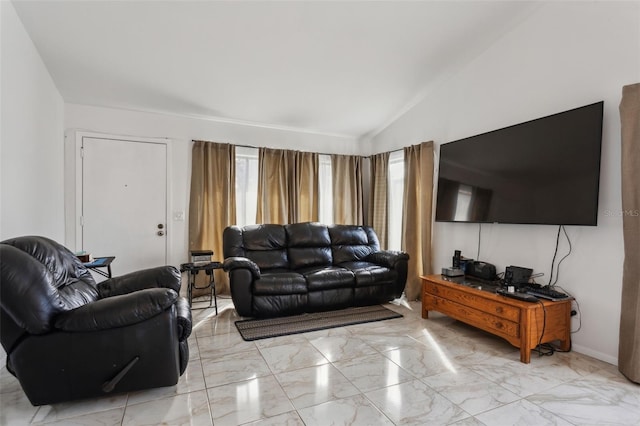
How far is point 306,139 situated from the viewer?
5055 millimetres

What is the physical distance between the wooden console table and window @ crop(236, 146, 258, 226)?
2818 mm

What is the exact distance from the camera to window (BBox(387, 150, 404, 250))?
4.70 meters

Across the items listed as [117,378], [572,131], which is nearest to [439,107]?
[572,131]

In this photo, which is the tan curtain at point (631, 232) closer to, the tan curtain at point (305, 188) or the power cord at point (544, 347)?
the power cord at point (544, 347)

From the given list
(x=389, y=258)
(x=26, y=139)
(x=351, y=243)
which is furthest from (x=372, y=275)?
(x=26, y=139)

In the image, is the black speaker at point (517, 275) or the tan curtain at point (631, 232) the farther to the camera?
the black speaker at point (517, 275)

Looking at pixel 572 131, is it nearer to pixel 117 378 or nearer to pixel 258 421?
pixel 258 421

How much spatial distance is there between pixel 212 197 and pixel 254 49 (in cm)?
200

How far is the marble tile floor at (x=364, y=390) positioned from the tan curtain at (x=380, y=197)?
7.27 feet

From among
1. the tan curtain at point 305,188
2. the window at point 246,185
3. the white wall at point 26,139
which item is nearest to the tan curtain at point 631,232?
the tan curtain at point 305,188

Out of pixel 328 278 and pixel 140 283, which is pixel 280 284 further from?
pixel 140 283

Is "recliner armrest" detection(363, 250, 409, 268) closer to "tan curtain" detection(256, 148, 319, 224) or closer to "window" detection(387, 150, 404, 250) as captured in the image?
"window" detection(387, 150, 404, 250)

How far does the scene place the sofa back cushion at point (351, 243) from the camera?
427 centimetres

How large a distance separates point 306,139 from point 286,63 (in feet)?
5.91
